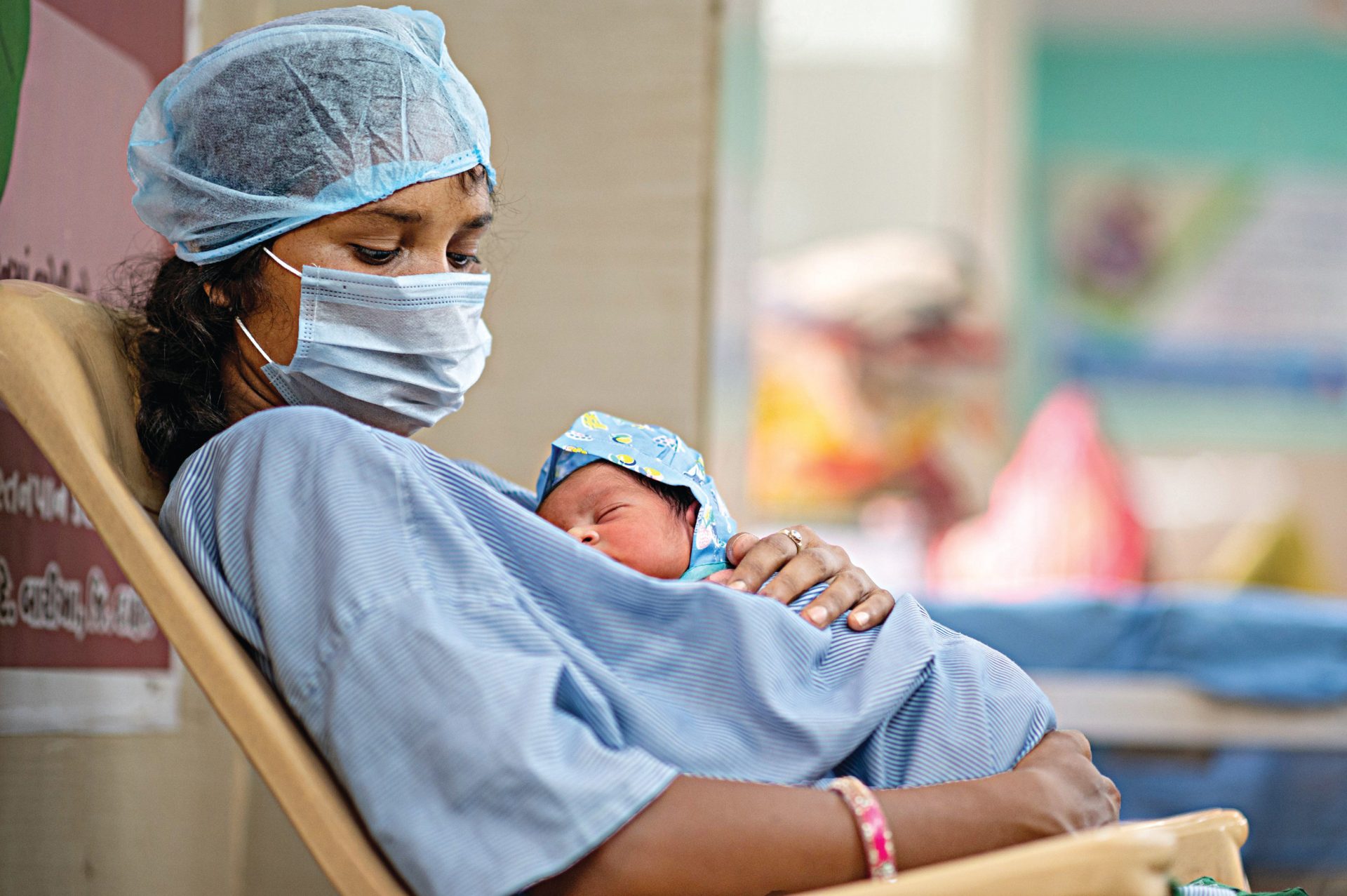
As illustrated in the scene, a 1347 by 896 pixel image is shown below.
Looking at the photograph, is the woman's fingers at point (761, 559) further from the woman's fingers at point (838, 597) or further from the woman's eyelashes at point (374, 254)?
the woman's eyelashes at point (374, 254)

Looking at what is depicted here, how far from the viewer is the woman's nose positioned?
1.21m

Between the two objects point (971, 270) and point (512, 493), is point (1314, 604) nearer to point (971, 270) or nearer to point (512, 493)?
point (512, 493)

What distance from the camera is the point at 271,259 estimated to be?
126cm

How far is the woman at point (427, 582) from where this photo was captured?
907 millimetres

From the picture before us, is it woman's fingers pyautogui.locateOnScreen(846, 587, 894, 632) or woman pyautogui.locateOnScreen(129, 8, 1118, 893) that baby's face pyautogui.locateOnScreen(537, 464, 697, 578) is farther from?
woman's fingers pyautogui.locateOnScreen(846, 587, 894, 632)

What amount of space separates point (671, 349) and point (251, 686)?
64.5 inches

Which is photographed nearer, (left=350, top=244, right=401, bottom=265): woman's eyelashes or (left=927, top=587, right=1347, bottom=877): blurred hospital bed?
(left=350, top=244, right=401, bottom=265): woman's eyelashes

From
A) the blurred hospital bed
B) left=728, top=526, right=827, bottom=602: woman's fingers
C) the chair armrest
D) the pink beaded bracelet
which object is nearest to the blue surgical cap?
left=728, top=526, right=827, bottom=602: woman's fingers

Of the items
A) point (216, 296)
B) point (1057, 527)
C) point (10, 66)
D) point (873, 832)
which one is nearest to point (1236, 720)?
point (1057, 527)

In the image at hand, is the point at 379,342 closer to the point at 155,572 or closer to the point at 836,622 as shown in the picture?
the point at 155,572

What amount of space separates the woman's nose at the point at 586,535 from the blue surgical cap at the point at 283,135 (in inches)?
14.8

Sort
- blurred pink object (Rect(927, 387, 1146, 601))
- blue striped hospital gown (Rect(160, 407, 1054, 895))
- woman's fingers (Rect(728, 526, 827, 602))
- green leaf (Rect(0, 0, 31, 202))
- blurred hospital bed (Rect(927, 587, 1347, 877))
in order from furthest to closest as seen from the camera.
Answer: blurred pink object (Rect(927, 387, 1146, 601)) < blurred hospital bed (Rect(927, 587, 1347, 877)) < green leaf (Rect(0, 0, 31, 202)) < woman's fingers (Rect(728, 526, 827, 602)) < blue striped hospital gown (Rect(160, 407, 1054, 895))

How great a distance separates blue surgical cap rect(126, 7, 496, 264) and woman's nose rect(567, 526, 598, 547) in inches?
14.8

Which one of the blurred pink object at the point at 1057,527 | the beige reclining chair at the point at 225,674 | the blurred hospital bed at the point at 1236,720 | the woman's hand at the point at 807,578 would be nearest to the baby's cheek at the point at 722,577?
the woman's hand at the point at 807,578
